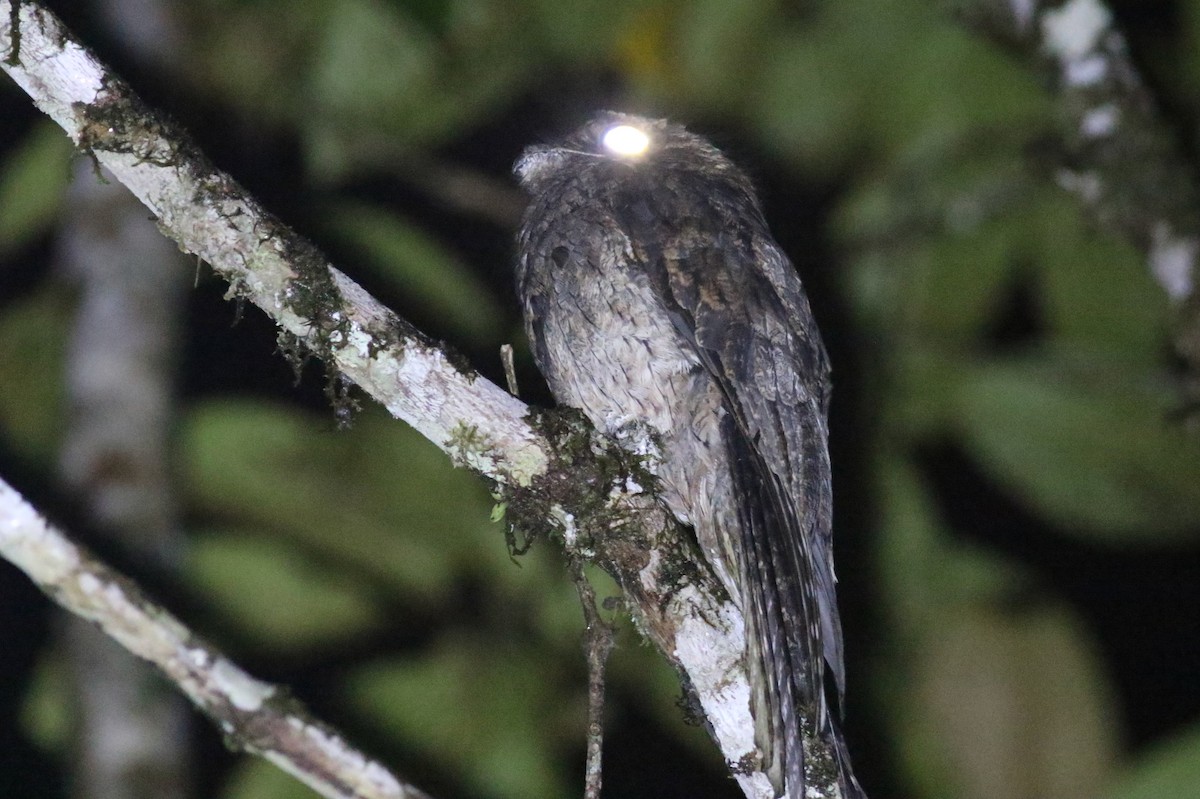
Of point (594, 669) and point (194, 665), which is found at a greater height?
point (594, 669)

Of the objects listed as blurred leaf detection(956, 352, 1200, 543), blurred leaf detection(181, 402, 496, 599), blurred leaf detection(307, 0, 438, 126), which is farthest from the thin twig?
blurred leaf detection(307, 0, 438, 126)

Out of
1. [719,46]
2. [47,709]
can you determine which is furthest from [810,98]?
[47,709]

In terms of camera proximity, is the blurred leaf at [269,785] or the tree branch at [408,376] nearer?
the tree branch at [408,376]

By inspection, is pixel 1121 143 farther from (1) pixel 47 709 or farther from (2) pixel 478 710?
(1) pixel 47 709

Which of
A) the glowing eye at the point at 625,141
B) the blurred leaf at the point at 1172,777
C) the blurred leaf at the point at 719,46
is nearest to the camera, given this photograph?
the glowing eye at the point at 625,141

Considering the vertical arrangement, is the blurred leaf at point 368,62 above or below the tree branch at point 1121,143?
above

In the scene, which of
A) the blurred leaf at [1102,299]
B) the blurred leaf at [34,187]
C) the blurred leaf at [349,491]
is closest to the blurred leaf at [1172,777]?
the blurred leaf at [1102,299]

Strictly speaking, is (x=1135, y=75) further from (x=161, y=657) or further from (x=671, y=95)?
(x=161, y=657)

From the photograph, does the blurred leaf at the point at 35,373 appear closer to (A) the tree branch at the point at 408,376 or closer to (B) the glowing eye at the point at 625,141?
(B) the glowing eye at the point at 625,141
